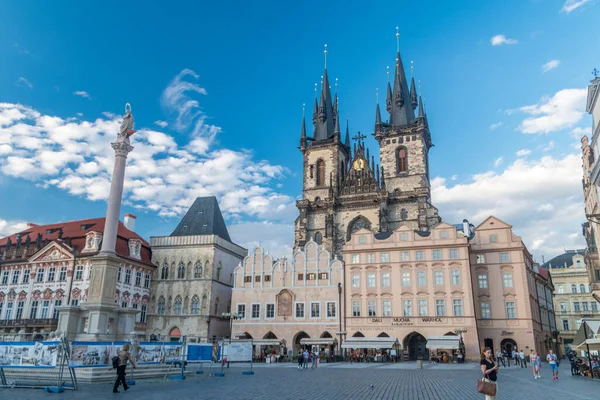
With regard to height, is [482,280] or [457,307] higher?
[482,280]

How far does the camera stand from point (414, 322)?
43750 millimetres

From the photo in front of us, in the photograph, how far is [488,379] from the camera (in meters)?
10.0

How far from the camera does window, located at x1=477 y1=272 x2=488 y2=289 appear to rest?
146 feet

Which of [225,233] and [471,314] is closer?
[471,314]

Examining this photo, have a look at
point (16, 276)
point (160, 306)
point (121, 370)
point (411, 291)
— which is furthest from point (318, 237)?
point (121, 370)

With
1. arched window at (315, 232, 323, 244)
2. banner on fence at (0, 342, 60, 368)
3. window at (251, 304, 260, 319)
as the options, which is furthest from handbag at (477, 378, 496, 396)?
arched window at (315, 232, 323, 244)

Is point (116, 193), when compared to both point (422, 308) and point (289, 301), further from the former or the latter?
point (422, 308)

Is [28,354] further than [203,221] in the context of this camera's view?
No

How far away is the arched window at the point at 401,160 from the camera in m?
63.5

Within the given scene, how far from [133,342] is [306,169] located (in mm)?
49667

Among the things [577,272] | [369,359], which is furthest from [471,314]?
[577,272]

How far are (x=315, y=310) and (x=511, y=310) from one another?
18125 millimetres

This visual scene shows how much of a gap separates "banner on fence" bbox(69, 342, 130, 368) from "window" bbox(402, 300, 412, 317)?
30.8 meters

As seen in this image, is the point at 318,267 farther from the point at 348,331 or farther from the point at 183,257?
the point at 183,257
